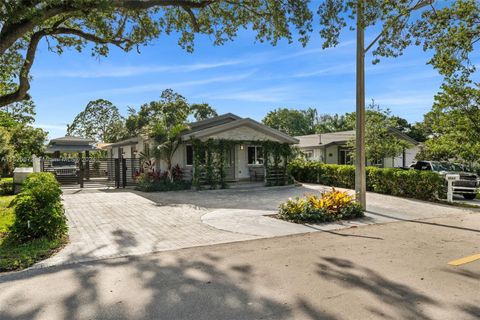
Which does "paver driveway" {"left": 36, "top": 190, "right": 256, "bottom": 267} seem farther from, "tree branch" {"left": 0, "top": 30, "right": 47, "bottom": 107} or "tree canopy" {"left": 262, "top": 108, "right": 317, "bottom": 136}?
"tree canopy" {"left": 262, "top": 108, "right": 317, "bottom": 136}

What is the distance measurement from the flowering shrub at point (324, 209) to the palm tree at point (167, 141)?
9.47 meters

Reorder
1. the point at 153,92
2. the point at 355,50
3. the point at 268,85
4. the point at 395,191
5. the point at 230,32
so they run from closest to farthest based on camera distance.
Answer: the point at 355,50 < the point at 230,32 < the point at 395,191 < the point at 268,85 < the point at 153,92

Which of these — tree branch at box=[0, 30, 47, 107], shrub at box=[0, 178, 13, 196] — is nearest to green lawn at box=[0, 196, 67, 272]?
tree branch at box=[0, 30, 47, 107]

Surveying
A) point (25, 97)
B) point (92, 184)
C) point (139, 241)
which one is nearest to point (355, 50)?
point (139, 241)

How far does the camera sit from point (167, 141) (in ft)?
58.1

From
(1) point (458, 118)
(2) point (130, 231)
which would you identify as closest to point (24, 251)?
(2) point (130, 231)

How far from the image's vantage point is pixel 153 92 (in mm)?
47219

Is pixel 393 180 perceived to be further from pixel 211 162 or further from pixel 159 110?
pixel 159 110

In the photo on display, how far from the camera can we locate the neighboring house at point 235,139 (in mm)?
18094

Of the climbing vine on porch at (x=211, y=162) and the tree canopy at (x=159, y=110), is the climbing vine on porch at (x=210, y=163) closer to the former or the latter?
the climbing vine on porch at (x=211, y=162)

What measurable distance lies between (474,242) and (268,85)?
2046 cm

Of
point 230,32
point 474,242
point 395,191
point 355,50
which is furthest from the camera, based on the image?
point 395,191

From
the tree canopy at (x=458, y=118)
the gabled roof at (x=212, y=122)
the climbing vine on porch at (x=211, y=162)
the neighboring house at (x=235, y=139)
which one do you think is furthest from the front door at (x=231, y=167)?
the tree canopy at (x=458, y=118)

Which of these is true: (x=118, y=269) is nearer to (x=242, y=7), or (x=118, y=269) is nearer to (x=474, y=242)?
(x=474, y=242)
